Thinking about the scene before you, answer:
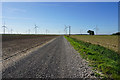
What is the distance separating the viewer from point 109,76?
16.9 ft

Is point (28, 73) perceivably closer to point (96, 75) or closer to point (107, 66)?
point (96, 75)

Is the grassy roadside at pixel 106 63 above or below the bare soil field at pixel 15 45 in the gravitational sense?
below

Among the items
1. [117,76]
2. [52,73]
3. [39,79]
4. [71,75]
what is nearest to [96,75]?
[117,76]

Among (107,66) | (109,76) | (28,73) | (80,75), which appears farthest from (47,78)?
(107,66)

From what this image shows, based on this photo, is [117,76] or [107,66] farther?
[107,66]

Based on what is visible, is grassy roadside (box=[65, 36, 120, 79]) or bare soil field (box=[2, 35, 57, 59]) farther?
bare soil field (box=[2, 35, 57, 59])

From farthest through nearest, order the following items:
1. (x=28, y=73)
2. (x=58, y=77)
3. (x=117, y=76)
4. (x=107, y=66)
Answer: (x=107, y=66) < (x=28, y=73) < (x=58, y=77) < (x=117, y=76)

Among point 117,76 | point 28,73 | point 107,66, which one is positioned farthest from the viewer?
point 107,66

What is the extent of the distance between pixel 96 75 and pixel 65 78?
1.75m

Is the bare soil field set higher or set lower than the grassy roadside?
higher

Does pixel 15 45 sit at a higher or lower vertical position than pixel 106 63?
higher

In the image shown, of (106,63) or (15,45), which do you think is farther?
(15,45)

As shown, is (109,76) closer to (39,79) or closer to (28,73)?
(39,79)

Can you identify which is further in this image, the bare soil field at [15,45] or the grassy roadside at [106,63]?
the bare soil field at [15,45]
